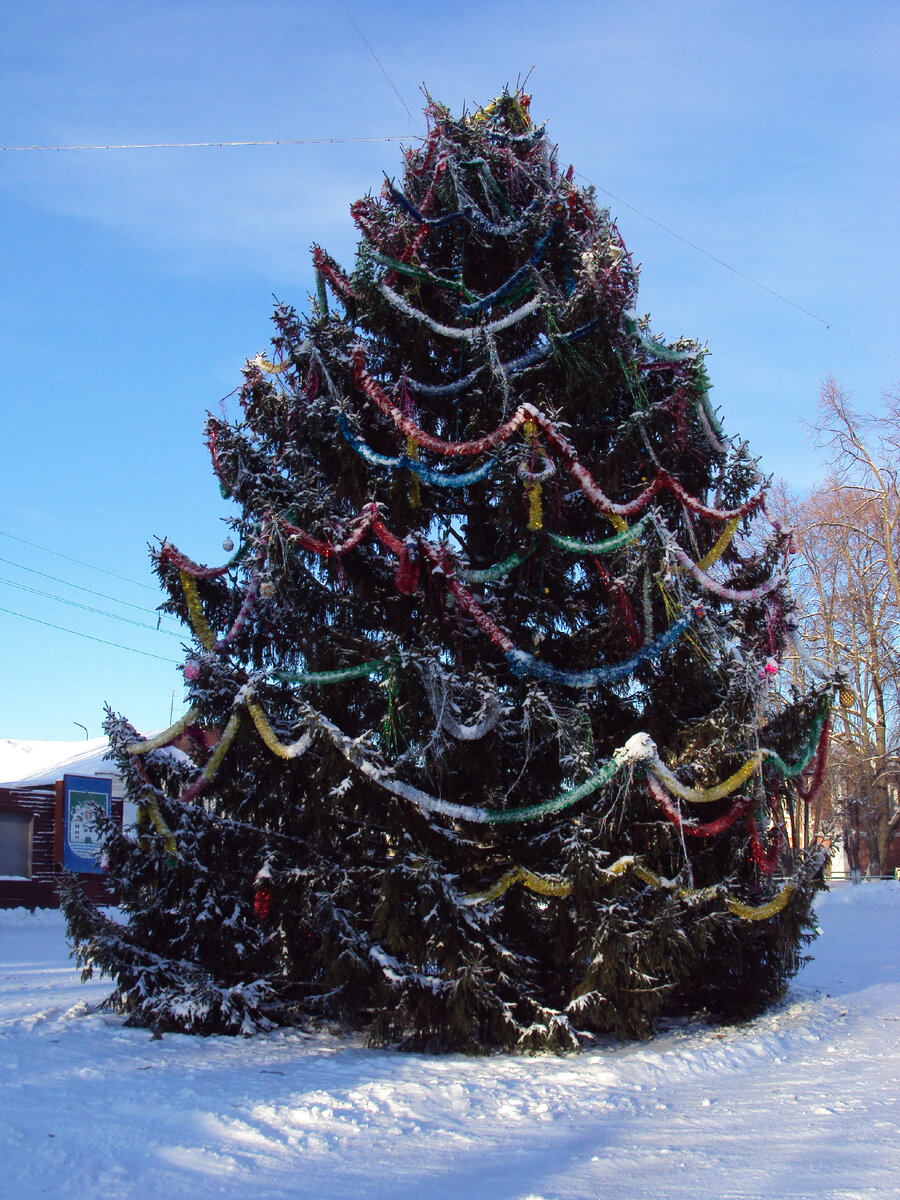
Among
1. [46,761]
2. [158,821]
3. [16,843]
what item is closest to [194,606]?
[158,821]

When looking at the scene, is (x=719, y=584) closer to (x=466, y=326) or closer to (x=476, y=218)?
(x=466, y=326)

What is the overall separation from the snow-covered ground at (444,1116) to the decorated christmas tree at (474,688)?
1.81 feet

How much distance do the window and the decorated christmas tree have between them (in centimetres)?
1547

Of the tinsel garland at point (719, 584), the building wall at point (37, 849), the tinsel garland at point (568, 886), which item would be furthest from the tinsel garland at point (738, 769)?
the building wall at point (37, 849)

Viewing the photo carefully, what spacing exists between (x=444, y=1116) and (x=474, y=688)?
3177 mm

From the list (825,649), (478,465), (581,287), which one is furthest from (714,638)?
(825,649)

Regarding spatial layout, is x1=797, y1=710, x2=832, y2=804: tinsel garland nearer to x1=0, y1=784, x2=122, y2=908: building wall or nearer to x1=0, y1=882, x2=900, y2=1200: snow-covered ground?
x1=0, y1=882, x2=900, y2=1200: snow-covered ground

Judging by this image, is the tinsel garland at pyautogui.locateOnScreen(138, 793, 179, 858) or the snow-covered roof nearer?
the tinsel garland at pyautogui.locateOnScreen(138, 793, 179, 858)

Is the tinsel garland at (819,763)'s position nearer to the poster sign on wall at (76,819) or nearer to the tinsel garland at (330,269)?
the tinsel garland at (330,269)

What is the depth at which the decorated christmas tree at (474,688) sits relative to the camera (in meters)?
7.03

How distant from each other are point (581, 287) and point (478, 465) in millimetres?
1863

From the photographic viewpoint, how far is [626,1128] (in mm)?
5000

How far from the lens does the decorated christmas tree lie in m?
7.03

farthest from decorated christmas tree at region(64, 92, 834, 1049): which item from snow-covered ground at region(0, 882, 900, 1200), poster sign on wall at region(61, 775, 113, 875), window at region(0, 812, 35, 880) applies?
window at region(0, 812, 35, 880)
